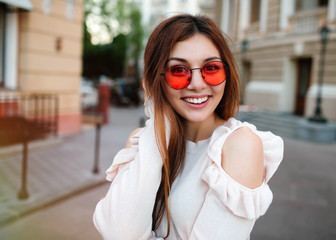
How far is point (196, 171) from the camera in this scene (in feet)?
4.51

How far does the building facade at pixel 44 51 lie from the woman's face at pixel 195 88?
672cm

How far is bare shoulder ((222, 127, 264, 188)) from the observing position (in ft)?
4.00

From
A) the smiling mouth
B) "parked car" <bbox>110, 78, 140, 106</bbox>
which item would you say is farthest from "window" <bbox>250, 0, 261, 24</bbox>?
the smiling mouth

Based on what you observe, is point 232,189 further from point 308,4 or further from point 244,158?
point 308,4

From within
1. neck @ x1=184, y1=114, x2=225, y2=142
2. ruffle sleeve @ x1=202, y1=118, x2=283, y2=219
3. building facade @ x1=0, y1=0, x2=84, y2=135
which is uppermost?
building facade @ x1=0, y1=0, x2=84, y2=135

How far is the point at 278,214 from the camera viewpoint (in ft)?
14.6

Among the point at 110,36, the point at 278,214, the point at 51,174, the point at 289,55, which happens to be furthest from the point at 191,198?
the point at 110,36

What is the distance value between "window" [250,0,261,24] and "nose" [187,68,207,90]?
732 inches

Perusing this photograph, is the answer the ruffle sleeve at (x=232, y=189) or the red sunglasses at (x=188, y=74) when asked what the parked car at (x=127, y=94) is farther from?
the ruffle sleeve at (x=232, y=189)

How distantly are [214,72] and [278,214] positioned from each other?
12.0 ft

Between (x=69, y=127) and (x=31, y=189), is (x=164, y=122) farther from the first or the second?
(x=69, y=127)

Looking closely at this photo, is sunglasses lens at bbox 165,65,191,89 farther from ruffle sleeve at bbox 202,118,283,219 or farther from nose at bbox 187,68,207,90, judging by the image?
ruffle sleeve at bbox 202,118,283,219

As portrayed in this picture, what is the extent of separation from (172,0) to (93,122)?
3863 centimetres

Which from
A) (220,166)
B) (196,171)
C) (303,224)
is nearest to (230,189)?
(220,166)
